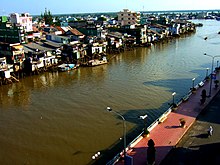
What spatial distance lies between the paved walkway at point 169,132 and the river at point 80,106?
2.24 meters

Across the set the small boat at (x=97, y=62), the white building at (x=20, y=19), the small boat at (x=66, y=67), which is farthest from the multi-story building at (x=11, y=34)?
the white building at (x=20, y=19)

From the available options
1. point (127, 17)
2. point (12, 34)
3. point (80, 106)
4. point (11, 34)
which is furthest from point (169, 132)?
point (127, 17)

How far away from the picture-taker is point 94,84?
35.1 meters

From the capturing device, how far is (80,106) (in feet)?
89.2

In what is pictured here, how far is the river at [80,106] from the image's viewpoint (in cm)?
1945

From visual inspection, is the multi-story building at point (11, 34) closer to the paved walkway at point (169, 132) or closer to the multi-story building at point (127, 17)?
the paved walkway at point (169, 132)

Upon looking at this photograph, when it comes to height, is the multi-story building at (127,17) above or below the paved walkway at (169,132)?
above

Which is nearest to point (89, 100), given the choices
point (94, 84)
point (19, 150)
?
point (94, 84)

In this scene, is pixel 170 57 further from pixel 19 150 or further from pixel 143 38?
pixel 19 150

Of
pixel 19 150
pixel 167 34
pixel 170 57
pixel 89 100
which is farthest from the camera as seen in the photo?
pixel 167 34

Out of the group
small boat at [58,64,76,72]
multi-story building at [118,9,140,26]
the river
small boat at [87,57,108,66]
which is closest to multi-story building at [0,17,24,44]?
small boat at [58,64,76,72]

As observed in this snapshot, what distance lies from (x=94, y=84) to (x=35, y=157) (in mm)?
17795

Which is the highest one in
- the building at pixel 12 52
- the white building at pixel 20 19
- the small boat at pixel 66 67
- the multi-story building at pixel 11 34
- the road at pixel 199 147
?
the white building at pixel 20 19

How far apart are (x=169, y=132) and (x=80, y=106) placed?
35.6 feet
